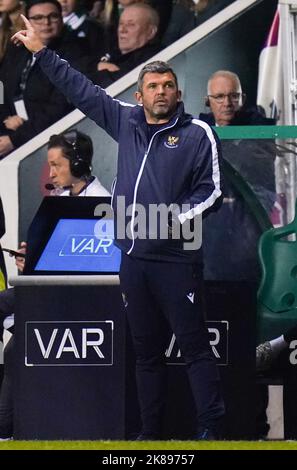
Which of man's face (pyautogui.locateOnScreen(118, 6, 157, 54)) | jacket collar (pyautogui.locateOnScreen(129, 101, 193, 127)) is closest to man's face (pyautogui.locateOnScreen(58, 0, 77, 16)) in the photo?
man's face (pyautogui.locateOnScreen(118, 6, 157, 54))

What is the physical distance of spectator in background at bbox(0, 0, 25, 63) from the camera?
12148mm

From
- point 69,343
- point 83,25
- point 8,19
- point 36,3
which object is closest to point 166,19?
point 83,25

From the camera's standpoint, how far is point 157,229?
340 inches

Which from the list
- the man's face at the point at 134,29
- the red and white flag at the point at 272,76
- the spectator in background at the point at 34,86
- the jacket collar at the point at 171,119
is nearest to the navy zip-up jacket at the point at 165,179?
the jacket collar at the point at 171,119

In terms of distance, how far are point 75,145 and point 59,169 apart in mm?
276

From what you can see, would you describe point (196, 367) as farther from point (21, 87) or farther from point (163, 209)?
point (21, 87)

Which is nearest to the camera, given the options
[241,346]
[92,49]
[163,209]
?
[163,209]

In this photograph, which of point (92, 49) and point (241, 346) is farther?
point (92, 49)

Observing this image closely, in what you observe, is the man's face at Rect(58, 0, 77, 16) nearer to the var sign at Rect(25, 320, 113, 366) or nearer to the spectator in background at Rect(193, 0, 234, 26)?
the spectator in background at Rect(193, 0, 234, 26)

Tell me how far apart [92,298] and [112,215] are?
471 millimetres

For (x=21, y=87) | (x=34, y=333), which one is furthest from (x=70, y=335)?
(x=21, y=87)

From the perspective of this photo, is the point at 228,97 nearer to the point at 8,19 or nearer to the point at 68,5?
the point at 68,5

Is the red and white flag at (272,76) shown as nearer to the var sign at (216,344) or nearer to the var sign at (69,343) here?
the var sign at (216,344)

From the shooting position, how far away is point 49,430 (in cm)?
910
